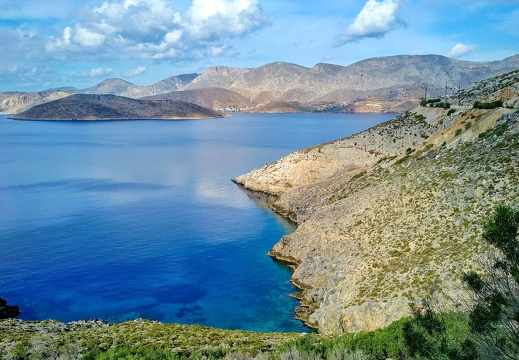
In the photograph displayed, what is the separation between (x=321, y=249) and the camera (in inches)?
1925

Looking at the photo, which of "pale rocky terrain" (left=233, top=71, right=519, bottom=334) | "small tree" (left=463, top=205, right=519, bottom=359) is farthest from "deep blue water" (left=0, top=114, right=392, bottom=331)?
"small tree" (left=463, top=205, right=519, bottom=359)

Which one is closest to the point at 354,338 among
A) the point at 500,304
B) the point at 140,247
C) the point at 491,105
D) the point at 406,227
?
the point at 500,304

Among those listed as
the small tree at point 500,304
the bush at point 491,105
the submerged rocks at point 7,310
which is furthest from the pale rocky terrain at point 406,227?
the submerged rocks at point 7,310

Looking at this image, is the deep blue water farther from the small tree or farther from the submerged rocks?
the small tree

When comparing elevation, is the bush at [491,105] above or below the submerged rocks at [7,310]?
above

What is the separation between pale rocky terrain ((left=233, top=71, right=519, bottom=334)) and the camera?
1277 inches

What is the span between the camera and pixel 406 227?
1630 inches

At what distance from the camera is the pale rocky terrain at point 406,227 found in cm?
3244

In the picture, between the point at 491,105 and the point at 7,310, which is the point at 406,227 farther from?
the point at 7,310

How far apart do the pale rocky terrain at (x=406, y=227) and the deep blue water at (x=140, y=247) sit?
4118 millimetres

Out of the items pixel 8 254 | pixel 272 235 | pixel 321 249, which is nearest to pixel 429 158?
pixel 321 249

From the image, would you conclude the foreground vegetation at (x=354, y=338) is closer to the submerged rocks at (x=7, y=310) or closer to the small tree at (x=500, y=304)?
the small tree at (x=500, y=304)

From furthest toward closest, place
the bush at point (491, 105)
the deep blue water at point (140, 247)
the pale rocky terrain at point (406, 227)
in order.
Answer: the bush at point (491, 105), the deep blue water at point (140, 247), the pale rocky terrain at point (406, 227)

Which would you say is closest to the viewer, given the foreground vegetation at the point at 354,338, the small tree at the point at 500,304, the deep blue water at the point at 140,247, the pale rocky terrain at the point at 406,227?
the small tree at the point at 500,304
